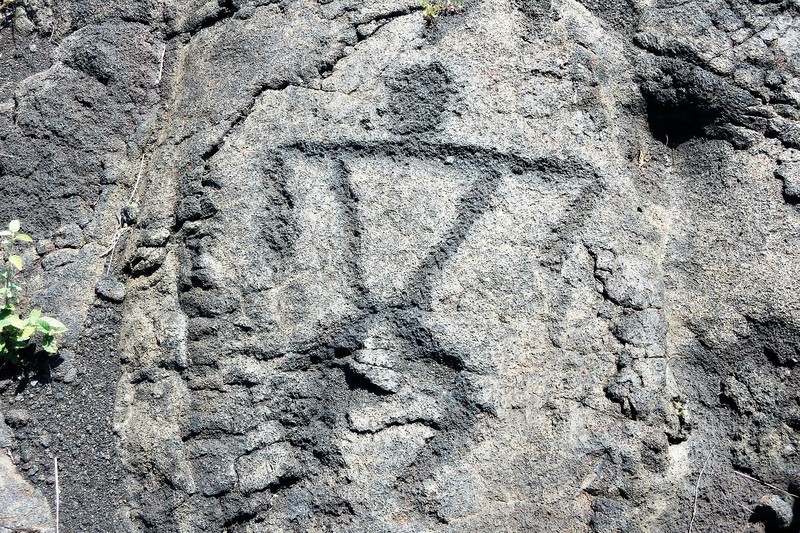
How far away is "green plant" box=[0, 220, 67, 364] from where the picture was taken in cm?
203

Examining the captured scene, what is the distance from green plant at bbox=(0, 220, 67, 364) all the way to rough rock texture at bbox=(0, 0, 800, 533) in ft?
0.21

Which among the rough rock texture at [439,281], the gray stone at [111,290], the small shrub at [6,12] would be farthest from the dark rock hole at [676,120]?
the small shrub at [6,12]

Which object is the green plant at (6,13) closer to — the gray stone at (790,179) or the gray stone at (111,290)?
the gray stone at (111,290)

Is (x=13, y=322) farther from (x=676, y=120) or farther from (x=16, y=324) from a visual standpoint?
(x=676, y=120)

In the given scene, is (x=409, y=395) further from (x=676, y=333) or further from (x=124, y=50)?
(x=124, y=50)

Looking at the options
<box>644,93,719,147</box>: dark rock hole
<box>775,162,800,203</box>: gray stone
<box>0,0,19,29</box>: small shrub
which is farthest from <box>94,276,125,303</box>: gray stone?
<box>775,162,800,203</box>: gray stone

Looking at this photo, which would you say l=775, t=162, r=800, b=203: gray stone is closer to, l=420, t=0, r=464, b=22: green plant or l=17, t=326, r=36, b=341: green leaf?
l=420, t=0, r=464, b=22: green plant

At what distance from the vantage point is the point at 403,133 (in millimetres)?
2064

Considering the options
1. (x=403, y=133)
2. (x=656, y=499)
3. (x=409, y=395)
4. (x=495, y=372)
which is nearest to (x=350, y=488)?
(x=409, y=395)

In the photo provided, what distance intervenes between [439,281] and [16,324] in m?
1.09

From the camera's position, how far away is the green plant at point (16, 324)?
2027mm

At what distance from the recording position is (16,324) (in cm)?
202

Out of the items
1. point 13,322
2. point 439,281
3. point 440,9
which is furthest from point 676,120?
point 13,322

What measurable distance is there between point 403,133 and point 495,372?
67cm
